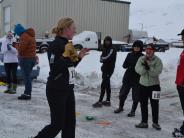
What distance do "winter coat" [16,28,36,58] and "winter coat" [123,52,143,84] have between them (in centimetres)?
230

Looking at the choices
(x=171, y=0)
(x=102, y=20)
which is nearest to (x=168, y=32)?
(x=171, y=0)

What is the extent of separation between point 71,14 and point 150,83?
26.0m

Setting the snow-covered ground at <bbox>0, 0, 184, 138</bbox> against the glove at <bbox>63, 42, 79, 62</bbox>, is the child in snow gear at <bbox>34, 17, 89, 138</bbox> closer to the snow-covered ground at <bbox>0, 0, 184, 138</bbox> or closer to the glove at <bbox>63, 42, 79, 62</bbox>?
the glove at <bbox>63, 42, 79, 62</bbox>

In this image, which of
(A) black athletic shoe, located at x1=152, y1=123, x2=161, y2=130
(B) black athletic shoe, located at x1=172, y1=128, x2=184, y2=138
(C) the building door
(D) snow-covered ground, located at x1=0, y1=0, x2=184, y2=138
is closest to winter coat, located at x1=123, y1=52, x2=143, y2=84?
(D) snow-covered ground, located at x1=0, y1=0, x2=184, y2=138

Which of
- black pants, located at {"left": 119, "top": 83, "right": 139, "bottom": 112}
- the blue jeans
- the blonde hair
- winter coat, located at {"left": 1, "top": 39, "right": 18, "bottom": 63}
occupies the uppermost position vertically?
the blonde hair

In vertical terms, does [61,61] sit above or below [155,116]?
above

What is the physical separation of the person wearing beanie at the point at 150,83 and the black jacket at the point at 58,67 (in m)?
2.75

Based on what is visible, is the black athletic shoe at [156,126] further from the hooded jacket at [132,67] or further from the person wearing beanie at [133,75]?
the hooded jacket at [132,67]

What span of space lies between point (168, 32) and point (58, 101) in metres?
71.2

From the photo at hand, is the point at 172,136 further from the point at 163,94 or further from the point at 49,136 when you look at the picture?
the point at 163,94

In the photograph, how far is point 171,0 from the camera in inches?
3991

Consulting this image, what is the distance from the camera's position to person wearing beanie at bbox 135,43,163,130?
806cm

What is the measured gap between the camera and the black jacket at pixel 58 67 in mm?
5602

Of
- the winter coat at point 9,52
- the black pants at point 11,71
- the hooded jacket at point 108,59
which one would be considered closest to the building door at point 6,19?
the black pants at point 11,71
